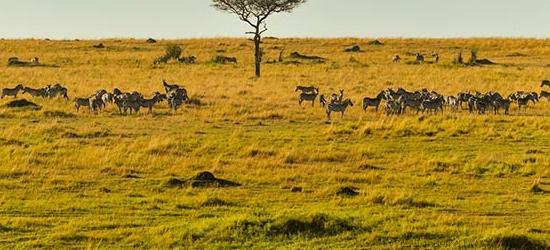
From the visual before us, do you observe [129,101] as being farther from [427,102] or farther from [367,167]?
[367,167]

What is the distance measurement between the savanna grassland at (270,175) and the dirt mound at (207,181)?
0.27m

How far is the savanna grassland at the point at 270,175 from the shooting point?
41.0 feet

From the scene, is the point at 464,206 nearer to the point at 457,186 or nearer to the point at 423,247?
the point at 457,186

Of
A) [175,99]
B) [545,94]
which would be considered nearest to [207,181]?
[175,99]

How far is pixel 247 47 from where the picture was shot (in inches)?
3081

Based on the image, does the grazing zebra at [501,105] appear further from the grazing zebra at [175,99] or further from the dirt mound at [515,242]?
the dirt mound at [515,242]

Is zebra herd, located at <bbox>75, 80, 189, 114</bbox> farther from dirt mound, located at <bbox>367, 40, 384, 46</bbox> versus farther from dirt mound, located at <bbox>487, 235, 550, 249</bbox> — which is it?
dirt mound, located at <bbox>367, 40, 384, 46</bbox>

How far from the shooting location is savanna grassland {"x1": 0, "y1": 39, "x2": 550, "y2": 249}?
12.5 m

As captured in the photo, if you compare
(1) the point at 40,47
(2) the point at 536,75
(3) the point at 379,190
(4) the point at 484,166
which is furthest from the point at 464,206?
(1) the point at 40,47

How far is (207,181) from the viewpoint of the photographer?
1700 centimetres

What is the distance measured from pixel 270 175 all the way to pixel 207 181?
1647 mm

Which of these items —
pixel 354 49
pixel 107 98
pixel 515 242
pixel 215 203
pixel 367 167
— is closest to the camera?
pixel 515 242

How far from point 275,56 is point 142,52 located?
12.0 metres

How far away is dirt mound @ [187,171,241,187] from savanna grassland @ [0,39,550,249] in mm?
273
